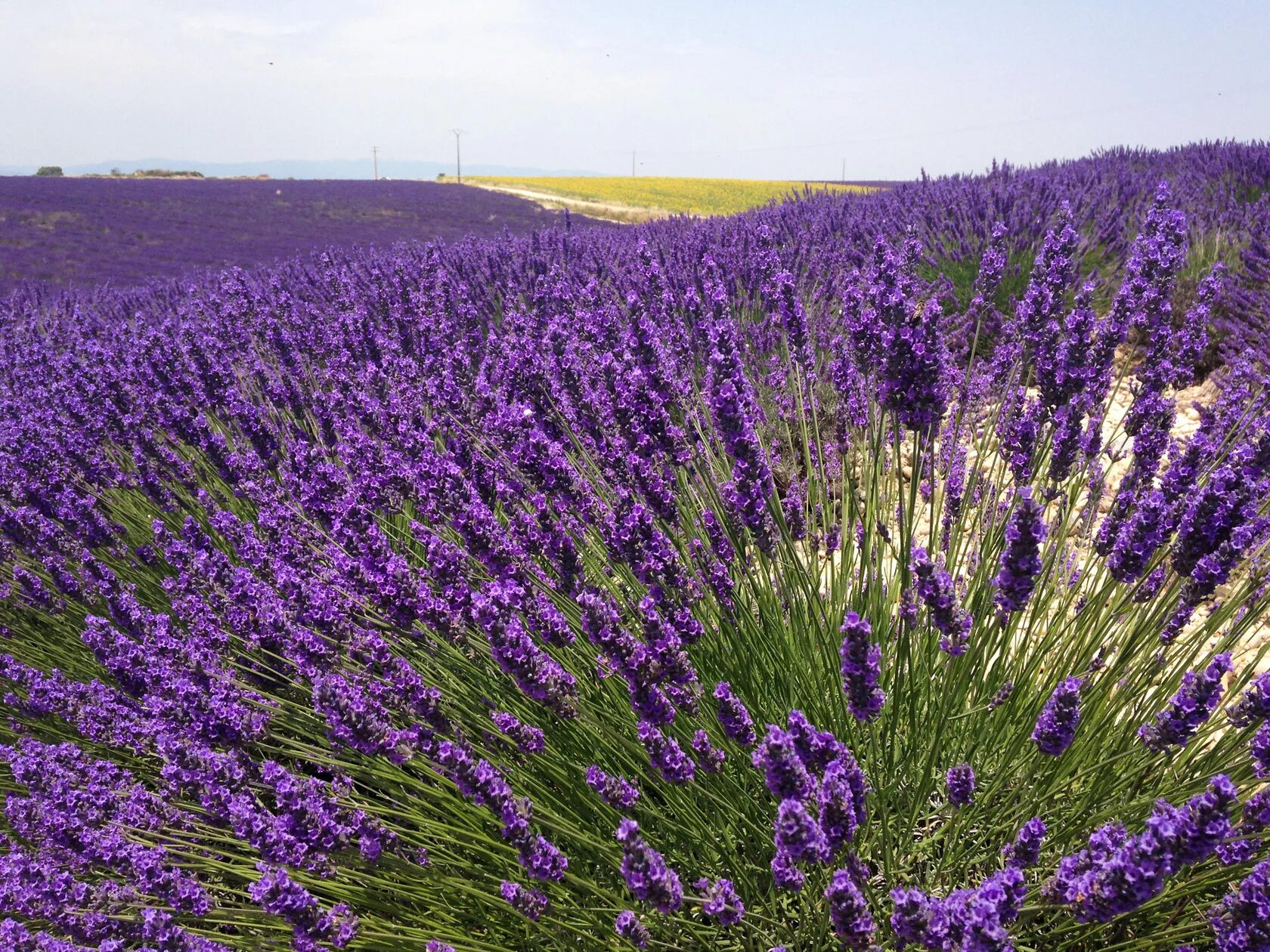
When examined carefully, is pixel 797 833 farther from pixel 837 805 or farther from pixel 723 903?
pixel 723 903

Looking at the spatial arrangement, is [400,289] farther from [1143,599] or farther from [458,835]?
[1143,599]

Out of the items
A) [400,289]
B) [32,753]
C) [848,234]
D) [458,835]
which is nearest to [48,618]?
[32,753]

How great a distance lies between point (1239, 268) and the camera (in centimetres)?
615

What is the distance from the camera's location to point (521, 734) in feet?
5.84

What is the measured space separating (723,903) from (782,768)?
303mm

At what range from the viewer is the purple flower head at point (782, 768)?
3.83 ft

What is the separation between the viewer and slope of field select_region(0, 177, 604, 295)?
1273 centimetres

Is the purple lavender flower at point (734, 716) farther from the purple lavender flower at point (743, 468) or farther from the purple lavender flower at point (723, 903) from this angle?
the purple lavender flower at point (743, 468)

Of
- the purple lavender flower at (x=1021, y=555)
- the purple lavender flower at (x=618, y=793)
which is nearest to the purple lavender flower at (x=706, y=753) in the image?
the purple lavender flower at (x=618, y=793)

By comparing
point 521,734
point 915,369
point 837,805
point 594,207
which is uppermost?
point 594,207

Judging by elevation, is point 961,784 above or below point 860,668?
below

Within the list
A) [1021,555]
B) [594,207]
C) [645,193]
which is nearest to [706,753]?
[1021,555]

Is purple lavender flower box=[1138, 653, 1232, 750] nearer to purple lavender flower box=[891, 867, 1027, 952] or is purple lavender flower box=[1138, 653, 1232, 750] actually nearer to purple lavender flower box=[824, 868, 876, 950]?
purple lavender flower box=[891, 867, 1027, 952]

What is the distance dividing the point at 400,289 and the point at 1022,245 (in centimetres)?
569
